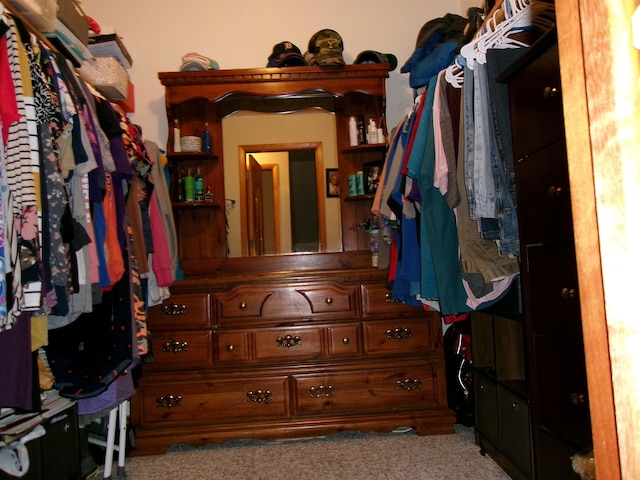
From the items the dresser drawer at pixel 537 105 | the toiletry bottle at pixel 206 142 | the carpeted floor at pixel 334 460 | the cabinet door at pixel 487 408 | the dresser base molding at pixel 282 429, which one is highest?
the toiletry bottle at pixel 206 142

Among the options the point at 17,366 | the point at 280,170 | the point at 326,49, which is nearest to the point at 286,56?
the point at 326,49

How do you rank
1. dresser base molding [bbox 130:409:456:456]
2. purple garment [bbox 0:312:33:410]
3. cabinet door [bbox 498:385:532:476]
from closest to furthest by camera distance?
purple garment [bbox 0:312:33:410], cabinet door [bbox 498:385:532:476], dresser base molding [bbox 130:409:456:456]

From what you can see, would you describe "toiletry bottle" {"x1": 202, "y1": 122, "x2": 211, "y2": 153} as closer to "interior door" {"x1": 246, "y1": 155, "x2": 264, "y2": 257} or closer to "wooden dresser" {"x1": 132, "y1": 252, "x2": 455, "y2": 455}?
"interior door" {"x1": 246, "y1": 155, "x2": 264, "y2": 257}

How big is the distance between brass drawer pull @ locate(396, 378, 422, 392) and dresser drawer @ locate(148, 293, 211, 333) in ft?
3.09

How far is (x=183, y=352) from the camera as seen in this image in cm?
207

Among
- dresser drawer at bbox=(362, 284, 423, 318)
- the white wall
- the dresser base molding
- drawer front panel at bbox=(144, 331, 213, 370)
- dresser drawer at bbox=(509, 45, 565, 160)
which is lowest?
the dresser base molding

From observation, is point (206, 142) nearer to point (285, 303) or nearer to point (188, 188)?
point (188, 188)

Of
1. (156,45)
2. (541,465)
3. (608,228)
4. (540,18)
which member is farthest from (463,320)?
(156,45)

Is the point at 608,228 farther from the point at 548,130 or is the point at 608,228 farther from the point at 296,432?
the point at 296,432

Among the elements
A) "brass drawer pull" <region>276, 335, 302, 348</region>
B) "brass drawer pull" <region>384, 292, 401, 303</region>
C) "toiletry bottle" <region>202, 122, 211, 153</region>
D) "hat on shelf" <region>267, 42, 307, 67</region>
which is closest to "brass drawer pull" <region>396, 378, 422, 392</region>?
"brass drawer pull" <region>384, 292, 401, 303</region>

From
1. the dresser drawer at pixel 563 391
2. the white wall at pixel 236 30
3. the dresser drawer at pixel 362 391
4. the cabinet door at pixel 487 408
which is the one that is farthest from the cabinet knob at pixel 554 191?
the white wall at pixel 236 30

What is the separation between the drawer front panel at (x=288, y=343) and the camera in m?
2.07

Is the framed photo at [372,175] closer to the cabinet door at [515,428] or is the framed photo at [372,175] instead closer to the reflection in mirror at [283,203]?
the reflection in mirror at [283,203]

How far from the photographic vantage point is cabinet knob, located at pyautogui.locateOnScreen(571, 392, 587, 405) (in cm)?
110
